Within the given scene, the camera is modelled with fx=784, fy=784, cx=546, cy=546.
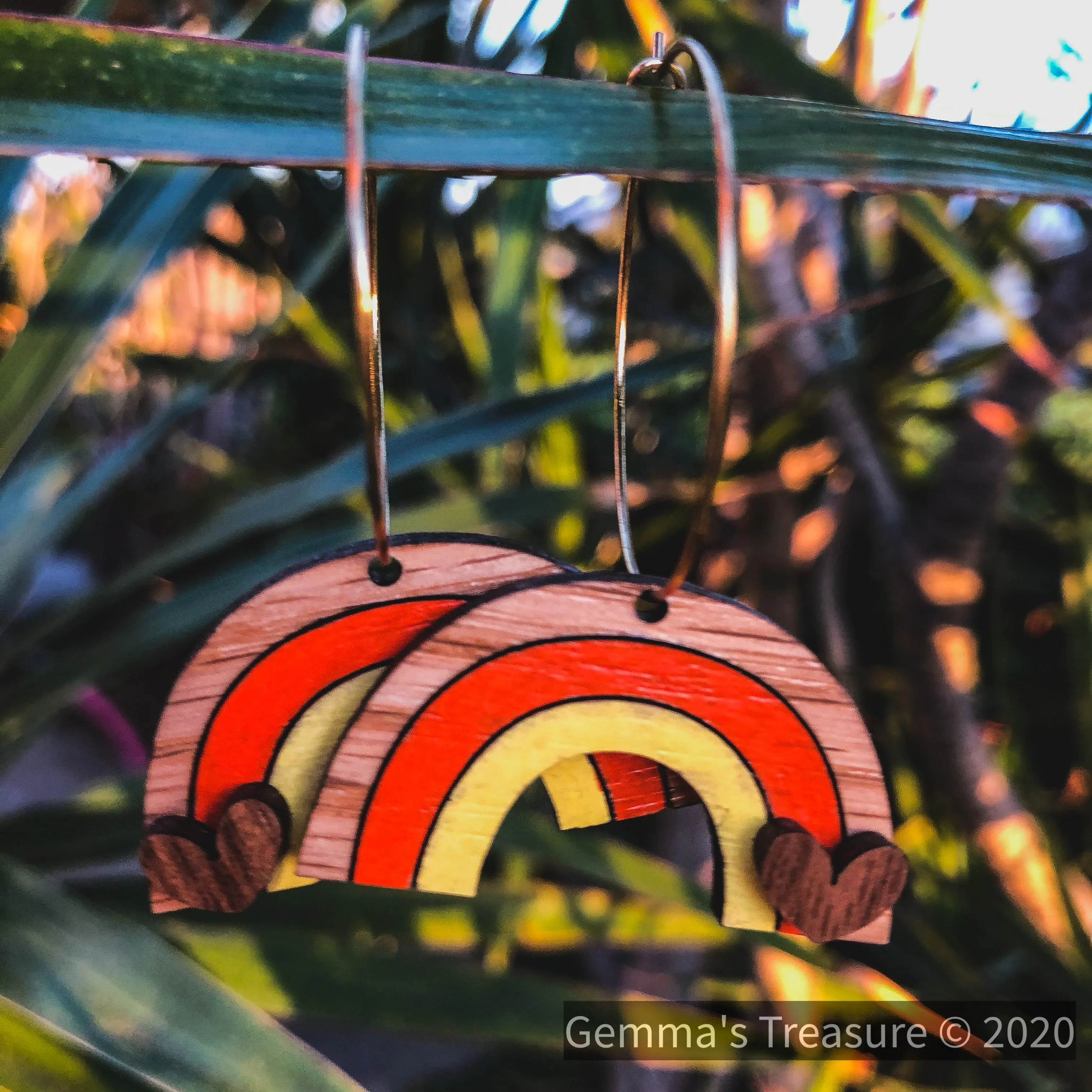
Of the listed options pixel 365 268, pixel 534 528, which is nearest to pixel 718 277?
pixel 365 268

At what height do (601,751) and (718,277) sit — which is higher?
(718,277)

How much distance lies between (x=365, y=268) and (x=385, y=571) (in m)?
0.09

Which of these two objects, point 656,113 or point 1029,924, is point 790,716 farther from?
point 1029,924

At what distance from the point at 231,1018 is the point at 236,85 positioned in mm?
269

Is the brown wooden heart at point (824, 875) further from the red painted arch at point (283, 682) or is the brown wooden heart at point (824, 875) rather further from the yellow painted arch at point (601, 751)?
the red painted arch at point (283, 682)

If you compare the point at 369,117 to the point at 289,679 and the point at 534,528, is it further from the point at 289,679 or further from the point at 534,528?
the point at 534,528

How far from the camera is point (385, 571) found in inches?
9.1

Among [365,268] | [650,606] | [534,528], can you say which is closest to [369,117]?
[365,268]

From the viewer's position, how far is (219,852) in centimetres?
23

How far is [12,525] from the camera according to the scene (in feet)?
1.82

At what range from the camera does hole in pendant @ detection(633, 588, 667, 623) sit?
0.22 metres

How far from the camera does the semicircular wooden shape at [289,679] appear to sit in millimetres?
228

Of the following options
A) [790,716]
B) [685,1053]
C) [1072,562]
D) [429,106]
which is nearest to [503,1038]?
[685,1053]

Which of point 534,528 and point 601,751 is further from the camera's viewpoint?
point 534,528
